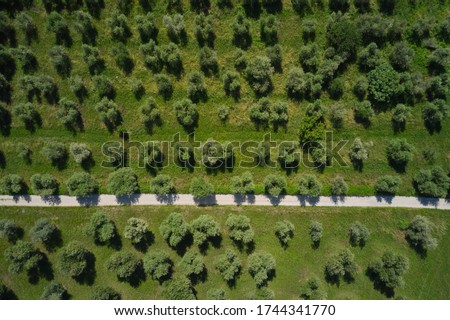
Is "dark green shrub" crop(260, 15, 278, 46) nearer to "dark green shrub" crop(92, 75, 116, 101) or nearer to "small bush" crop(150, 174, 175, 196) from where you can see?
"dark green shrub" crop(92, 75, 116, 101)

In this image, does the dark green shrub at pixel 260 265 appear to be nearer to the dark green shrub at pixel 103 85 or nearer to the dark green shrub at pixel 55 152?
the dark green shrub at pixel 55 152

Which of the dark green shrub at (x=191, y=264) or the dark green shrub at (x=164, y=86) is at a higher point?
the dark green shrub at (x=164, y=86)

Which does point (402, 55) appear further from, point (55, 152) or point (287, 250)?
point (55, 152)

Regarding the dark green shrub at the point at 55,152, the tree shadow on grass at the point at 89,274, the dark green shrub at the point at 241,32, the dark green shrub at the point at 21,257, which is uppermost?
the dark green shrub at the point at 241,32

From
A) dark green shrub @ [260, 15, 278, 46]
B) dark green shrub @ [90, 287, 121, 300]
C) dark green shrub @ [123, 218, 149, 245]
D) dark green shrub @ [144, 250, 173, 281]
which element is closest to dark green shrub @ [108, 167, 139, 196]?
dark green shrub @ [123, 218, 149, 245]

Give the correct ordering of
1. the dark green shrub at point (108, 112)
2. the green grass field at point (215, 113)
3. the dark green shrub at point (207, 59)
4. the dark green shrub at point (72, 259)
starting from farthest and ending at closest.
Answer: the green grass field at point (215, 113) → the dark green shrub at point (207, 59) → the dark green shrub at point (108, 112) → the dark green shrub at point (72, 259)

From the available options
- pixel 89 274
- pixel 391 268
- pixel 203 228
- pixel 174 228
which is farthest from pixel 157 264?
pixel 391 268

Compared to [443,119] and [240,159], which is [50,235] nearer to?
[240,159]

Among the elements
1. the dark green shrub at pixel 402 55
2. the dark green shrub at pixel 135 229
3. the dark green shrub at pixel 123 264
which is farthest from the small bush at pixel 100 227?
the dark green shrub at pixel 402 55
